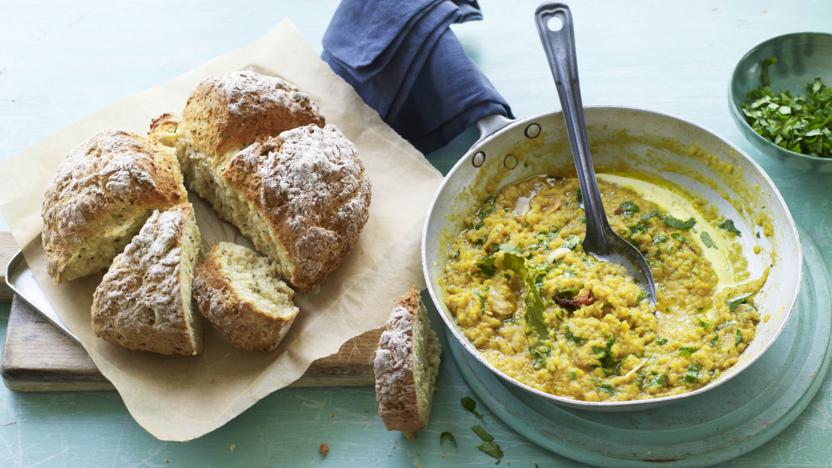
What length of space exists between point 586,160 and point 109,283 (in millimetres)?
2076

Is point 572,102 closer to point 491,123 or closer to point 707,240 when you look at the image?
point 491,123

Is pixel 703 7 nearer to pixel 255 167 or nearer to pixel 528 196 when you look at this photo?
pixel 528 196

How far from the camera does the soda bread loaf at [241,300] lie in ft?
11.1

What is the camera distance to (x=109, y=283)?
11.2 ft

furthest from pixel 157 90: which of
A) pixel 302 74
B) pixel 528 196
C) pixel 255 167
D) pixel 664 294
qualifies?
pixel 664 294

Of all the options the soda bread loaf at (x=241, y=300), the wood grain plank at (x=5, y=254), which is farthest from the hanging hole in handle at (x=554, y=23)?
the wood grain plank at (x=5, y=254)

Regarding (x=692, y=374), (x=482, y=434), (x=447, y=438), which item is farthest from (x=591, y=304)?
(x=447, y=438)

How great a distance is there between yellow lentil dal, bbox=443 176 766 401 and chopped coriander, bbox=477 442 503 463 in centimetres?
32

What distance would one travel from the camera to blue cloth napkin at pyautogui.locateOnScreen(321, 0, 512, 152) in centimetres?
403

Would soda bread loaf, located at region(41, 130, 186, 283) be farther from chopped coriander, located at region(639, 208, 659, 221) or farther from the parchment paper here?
chopped coriander, located at region(639, 208, 659, 221)

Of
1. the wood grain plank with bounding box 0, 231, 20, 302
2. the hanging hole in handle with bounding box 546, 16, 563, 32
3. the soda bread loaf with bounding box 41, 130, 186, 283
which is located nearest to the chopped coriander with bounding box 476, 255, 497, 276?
the hanging hole in handle with bounding box 546, 16, 563, 32

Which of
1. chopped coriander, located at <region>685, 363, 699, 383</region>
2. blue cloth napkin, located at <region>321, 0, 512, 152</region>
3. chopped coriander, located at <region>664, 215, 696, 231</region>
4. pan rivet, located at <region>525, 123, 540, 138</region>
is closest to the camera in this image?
chopped coriander, located at <region>685, 363, 699, 383</region>

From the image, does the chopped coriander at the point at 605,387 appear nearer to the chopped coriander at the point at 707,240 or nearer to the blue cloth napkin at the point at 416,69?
the chopped coriander at the point at 707,240

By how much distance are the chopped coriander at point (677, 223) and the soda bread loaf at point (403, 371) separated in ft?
3.96
